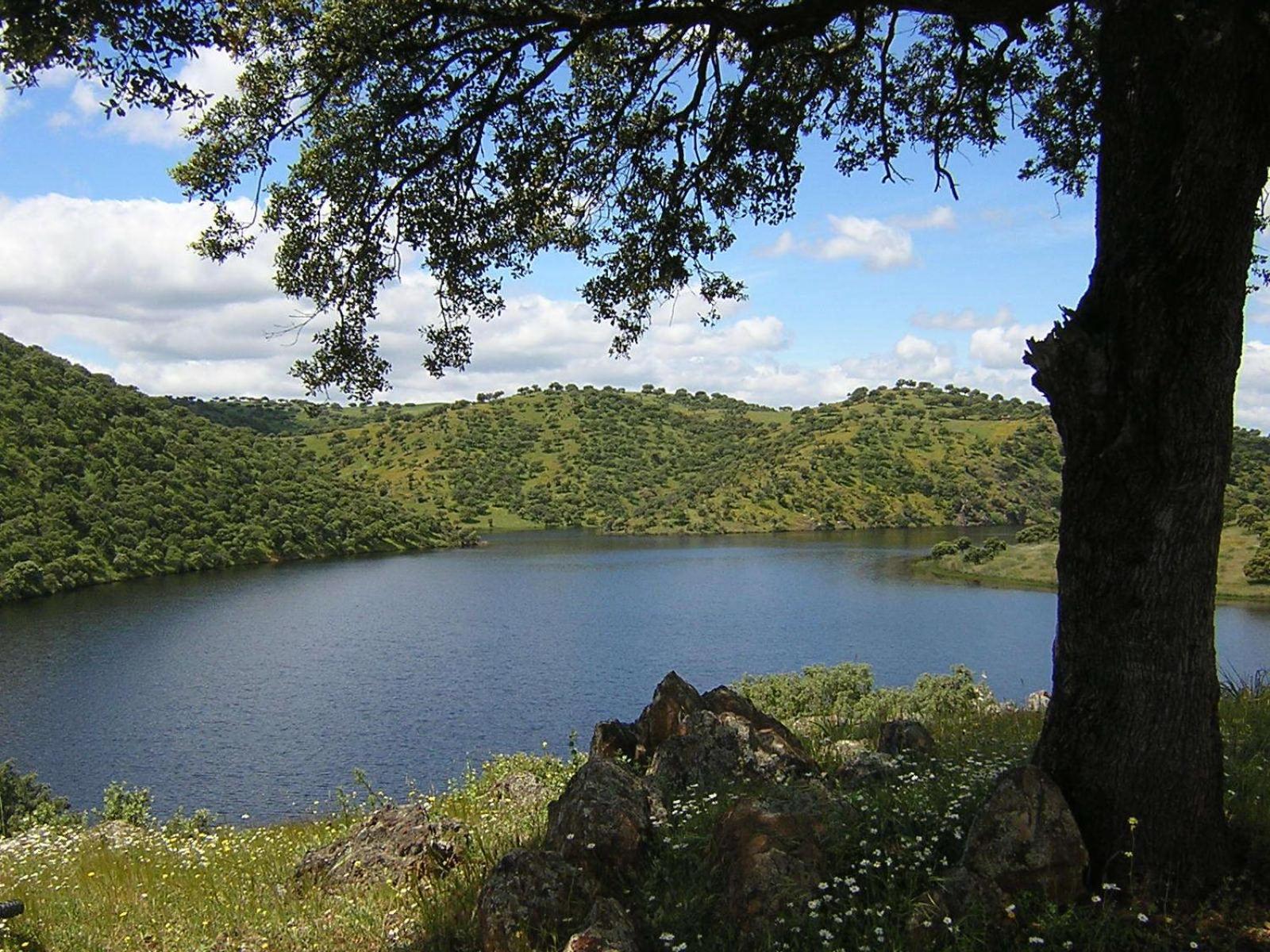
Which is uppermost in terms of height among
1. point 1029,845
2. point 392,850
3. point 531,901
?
point 1029,845

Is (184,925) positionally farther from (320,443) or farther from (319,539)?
(320,443)

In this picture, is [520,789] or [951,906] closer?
[951,906]

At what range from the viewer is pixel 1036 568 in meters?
75.5

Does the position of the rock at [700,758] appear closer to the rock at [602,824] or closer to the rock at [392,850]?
the rock at [602,824]

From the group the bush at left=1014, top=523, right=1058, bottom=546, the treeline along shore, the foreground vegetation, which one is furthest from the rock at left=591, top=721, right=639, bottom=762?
the bush at left=1014, top=523, right=1058, bottom=546

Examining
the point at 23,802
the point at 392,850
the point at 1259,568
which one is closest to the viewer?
the point at 392,850

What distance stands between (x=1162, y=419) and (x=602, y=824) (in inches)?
150

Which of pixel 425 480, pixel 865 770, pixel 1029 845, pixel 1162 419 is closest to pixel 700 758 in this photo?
pixel 865 770

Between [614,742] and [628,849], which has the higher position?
[628,849]

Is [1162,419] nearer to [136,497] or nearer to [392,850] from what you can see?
[392,850]

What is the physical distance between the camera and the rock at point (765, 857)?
14.9 feet

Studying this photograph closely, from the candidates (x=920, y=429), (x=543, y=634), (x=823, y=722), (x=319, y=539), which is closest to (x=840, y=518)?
(x=920, y=429)

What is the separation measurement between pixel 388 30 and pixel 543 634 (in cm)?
4626

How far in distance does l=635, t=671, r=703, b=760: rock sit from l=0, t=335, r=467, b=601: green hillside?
70.1 meters
